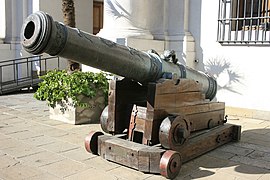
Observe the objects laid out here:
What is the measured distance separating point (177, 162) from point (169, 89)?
0.80 meters

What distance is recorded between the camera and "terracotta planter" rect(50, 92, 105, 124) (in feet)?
19.5

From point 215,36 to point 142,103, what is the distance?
4091 millimetres

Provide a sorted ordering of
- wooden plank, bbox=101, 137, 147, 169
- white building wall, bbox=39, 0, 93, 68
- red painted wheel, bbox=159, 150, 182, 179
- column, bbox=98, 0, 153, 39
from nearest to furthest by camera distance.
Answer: red painted wheel, bbox=159, 150, 182, 179
wooden plank, bbox=101, 137, 147, 169
column, bbox=98, 0, 153, 39
white building wall, bbox=39, 0, 93, 68

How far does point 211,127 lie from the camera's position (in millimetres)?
4656

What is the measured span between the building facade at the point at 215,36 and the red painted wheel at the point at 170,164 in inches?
153

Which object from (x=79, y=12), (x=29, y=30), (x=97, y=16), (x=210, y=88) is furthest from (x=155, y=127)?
(x=97, y=16)

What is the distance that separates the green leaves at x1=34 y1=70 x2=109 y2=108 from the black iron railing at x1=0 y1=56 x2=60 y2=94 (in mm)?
4914

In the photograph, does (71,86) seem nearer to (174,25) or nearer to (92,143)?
(92,143)

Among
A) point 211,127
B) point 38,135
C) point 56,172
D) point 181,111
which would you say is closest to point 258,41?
point 211,127

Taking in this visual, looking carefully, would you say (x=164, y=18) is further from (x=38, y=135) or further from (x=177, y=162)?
(x=177, y=162)

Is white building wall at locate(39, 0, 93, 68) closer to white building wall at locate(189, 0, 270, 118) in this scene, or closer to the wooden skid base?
white building wall at locate(189, 0, 270, 118)

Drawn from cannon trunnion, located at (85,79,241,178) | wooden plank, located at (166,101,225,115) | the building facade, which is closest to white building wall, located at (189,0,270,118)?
the building facade

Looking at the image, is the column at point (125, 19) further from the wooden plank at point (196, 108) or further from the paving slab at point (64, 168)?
the paving slab at point (64, 168)

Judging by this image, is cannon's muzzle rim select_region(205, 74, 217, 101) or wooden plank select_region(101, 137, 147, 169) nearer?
wooden plank select_region(101, 137, 147, 169)
